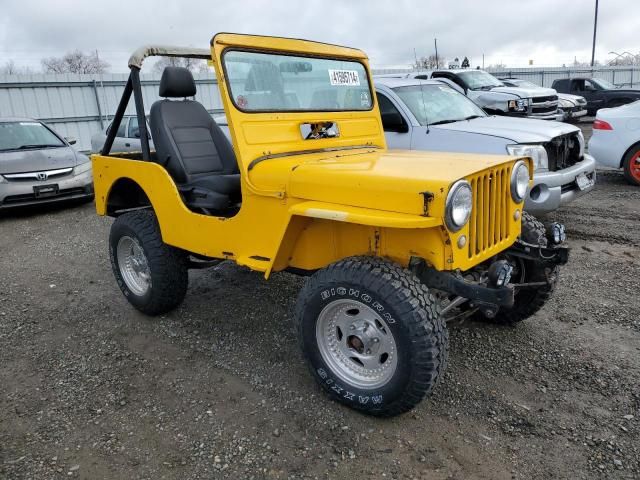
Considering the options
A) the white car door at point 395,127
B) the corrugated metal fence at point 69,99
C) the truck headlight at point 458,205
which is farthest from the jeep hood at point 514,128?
the corrugated metal fence at point 69,99

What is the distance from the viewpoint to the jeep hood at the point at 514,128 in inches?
230

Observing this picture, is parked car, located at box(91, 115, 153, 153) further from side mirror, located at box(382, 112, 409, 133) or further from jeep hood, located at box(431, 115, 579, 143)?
jeep hood, located at box(431, 115, 579, 143)

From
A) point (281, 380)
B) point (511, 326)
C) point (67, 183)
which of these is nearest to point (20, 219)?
point (67, 183)

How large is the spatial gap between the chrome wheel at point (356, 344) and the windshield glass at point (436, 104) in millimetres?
4145

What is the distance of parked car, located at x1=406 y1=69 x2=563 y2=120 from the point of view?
38.5ft

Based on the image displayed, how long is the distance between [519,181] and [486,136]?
317 cm

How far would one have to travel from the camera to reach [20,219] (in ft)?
26.2

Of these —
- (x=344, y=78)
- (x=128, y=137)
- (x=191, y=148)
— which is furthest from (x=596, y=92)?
(x=191, y=148)

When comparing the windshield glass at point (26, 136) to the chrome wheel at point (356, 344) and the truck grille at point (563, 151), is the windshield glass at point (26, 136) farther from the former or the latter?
the truck grille at point (563, 151)

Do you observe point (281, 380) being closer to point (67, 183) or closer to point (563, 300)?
point (563, 300)

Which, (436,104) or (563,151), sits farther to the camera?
(436,104)

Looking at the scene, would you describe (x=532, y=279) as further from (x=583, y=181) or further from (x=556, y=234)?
(x=583, y=181)

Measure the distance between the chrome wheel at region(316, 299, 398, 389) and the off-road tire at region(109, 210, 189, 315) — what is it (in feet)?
5.12

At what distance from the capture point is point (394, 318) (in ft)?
8.30
